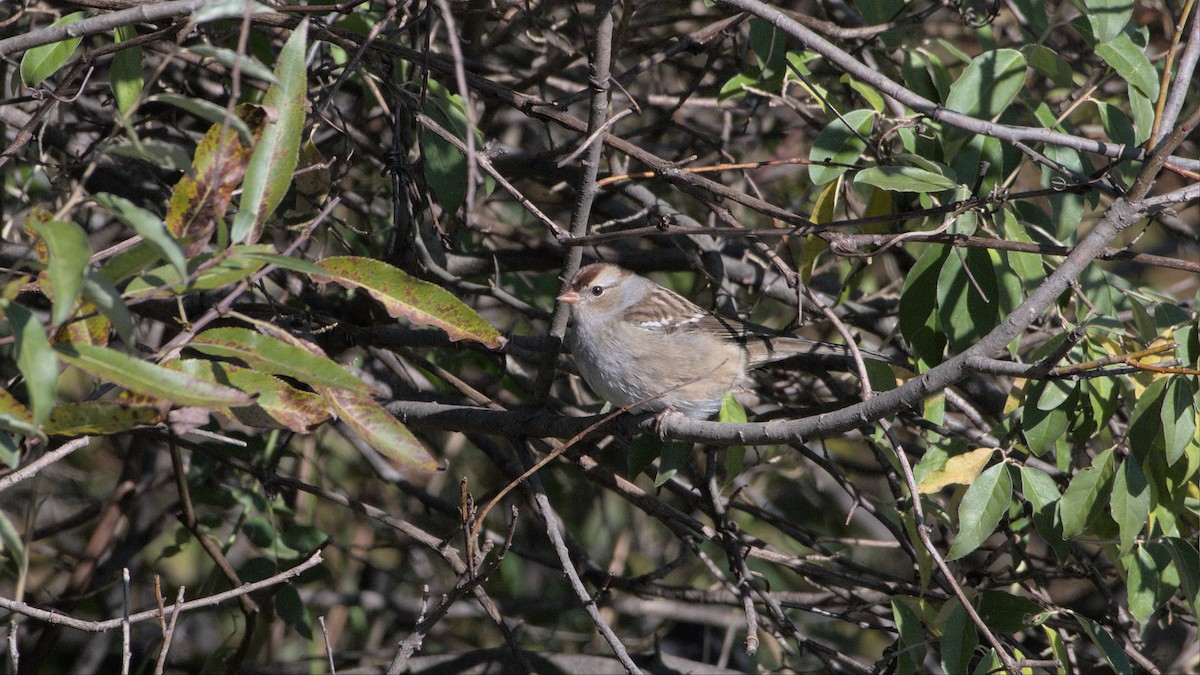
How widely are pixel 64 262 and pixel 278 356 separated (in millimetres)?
508

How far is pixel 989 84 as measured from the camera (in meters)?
2.97

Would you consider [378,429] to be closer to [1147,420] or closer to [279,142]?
[279,142]

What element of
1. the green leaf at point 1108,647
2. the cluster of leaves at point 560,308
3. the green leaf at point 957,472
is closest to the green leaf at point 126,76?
the cluster of leaves at point 560,308

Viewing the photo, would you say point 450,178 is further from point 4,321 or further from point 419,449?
point 4,321

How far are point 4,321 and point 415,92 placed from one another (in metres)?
1.63

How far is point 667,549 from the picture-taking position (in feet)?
19.9

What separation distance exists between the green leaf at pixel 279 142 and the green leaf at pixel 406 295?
21cm

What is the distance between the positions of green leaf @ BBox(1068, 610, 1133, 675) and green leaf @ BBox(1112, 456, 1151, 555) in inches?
9.3

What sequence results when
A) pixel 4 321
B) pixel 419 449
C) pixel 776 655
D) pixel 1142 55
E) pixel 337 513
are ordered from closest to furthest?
1. pixel 4 321
2. pixel 419 449
3. pixel 1142 55
4. pixel 776 655
5. pixel 337 513

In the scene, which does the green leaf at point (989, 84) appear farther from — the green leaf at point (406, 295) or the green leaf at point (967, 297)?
the green leaf at point (406, 295)

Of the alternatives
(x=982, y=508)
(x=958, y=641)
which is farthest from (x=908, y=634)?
(x=982, y=508)

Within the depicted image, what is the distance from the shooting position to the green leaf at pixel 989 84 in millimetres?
2943

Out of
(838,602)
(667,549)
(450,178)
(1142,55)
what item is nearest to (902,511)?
(838,602)

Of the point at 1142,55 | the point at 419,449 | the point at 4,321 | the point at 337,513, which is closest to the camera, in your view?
the point at 4,321
